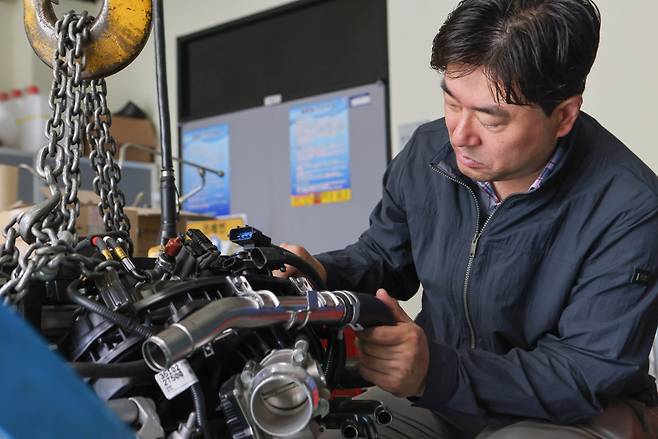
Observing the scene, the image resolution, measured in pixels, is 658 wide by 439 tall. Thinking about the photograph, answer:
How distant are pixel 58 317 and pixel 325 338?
0.25 metres

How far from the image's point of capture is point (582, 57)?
1.04 metres

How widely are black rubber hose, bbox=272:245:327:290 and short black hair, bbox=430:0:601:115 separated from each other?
0.37 m

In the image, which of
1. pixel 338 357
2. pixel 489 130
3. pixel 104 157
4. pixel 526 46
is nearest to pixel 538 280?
pixel 489 130

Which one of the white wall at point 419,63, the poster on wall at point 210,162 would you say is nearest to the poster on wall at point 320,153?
the white wall at point 419,63

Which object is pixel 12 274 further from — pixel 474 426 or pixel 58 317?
pixel 474 426

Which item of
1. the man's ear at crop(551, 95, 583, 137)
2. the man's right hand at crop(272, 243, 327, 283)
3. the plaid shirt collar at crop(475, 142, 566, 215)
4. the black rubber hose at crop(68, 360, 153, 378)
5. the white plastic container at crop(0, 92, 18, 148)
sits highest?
the white plastic container at crop(0, 92, 18, 148)

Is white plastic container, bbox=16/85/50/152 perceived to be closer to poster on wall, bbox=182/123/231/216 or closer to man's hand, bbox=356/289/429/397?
poster on wall, bbox=182/123/231/216

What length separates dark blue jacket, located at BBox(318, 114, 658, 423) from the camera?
0.93 m

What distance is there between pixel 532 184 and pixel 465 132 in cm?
15

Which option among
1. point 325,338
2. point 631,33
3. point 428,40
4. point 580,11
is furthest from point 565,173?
point 428,40

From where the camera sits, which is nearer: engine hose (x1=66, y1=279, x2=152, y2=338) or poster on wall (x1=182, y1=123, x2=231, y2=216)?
engine hose (x1=66, y1=279, x2=152, y2=338)

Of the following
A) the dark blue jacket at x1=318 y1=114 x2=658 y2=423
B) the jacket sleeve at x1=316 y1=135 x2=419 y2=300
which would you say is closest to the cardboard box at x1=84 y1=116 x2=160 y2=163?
the jacket sleeve at x1=316 y1=135 x2=419 y2=300

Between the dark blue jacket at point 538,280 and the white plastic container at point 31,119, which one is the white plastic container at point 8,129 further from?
the dark blue jacket at point 538,280

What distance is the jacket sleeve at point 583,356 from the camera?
0.90m
